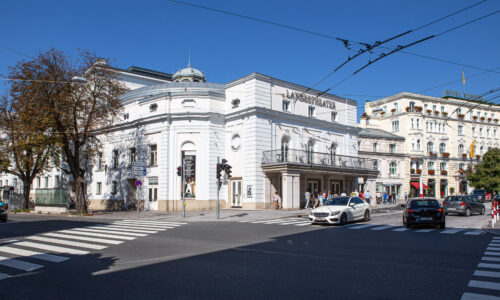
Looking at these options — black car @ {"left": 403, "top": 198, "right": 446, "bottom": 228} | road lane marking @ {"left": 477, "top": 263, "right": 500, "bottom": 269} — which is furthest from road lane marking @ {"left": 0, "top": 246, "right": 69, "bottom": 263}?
black car @ {"left": 403, "top": 198, "right": 446, "bottom": 228}

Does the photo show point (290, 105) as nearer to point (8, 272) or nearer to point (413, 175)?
point (8, 272)

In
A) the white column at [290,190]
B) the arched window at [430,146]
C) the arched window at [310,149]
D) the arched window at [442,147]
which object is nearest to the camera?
the white column at [290,190]

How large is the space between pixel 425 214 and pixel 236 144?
1825 centimetres

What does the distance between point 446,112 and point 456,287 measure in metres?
65.1

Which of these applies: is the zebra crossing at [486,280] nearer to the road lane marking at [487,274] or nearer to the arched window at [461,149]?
the road lane marking at [487,274]

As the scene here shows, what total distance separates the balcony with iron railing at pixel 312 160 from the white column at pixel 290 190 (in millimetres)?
993

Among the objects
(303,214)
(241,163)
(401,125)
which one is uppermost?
(401,125)

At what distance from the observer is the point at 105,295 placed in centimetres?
617

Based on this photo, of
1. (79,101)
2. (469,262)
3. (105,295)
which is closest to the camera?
(105,295)

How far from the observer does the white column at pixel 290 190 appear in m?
29.7

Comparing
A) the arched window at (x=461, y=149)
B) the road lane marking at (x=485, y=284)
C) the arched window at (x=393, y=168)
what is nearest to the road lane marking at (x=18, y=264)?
the road lane marking at (x=485, y=284)

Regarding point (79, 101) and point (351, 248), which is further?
point (79, 101)

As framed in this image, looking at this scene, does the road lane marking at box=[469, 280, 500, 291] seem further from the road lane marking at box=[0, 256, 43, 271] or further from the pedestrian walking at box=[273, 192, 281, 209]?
the pedestrian walking at box=[273, 192, 281, 209]

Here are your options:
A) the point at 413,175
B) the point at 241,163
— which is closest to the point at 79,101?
the point at 241,163
